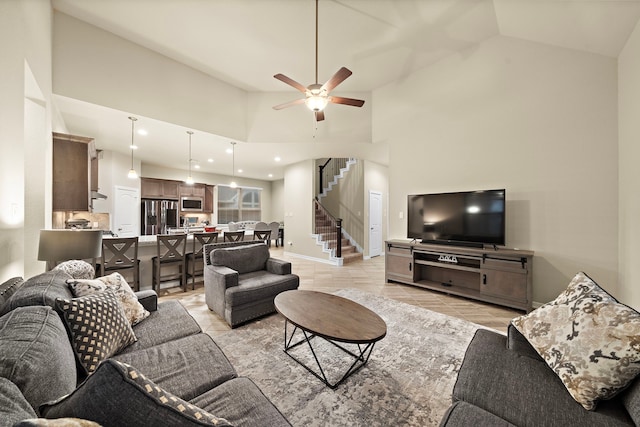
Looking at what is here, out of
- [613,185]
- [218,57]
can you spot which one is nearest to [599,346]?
[613,185]

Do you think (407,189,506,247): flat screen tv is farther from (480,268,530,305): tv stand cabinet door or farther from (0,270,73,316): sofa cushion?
(0,270,73,316): sofa cushion

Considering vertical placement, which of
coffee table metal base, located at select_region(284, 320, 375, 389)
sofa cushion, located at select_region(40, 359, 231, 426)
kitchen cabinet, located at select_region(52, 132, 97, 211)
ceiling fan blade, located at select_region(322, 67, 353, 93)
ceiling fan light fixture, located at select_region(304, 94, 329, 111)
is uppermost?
ceiling fan blade, located at select_region(322, 67, 353, 93)

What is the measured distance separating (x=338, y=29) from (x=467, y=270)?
13.1ft

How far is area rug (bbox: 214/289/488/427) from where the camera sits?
5.11 feet

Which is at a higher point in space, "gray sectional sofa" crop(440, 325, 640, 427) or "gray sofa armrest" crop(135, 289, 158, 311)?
"gray sofa armrest" crop(135, 289, 158, 311)

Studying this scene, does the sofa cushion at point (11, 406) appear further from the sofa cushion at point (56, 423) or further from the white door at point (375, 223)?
the white door at point (375, 223)

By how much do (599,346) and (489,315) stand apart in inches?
91.1

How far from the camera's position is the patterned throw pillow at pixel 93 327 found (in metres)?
1.23

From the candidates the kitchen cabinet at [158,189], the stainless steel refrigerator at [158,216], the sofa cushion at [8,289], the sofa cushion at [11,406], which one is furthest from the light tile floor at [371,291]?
the kitchen cabinet at [158,189]

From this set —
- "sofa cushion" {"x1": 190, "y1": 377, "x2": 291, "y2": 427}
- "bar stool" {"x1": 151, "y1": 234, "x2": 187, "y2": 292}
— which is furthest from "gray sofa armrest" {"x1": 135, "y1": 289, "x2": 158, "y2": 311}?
"bar stool" {"x1": 151, "y1": 234, "x2": 187, "y2": 292}

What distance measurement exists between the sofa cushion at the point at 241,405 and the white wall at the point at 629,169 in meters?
3.48

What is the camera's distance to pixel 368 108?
503cm

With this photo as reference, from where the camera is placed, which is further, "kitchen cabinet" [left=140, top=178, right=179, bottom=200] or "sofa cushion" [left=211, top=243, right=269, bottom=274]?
"kitchen cabinet" [left=140, top=178, right=179, bottom=200]

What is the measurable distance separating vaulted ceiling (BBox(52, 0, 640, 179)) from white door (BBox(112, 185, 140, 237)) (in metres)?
2.42
